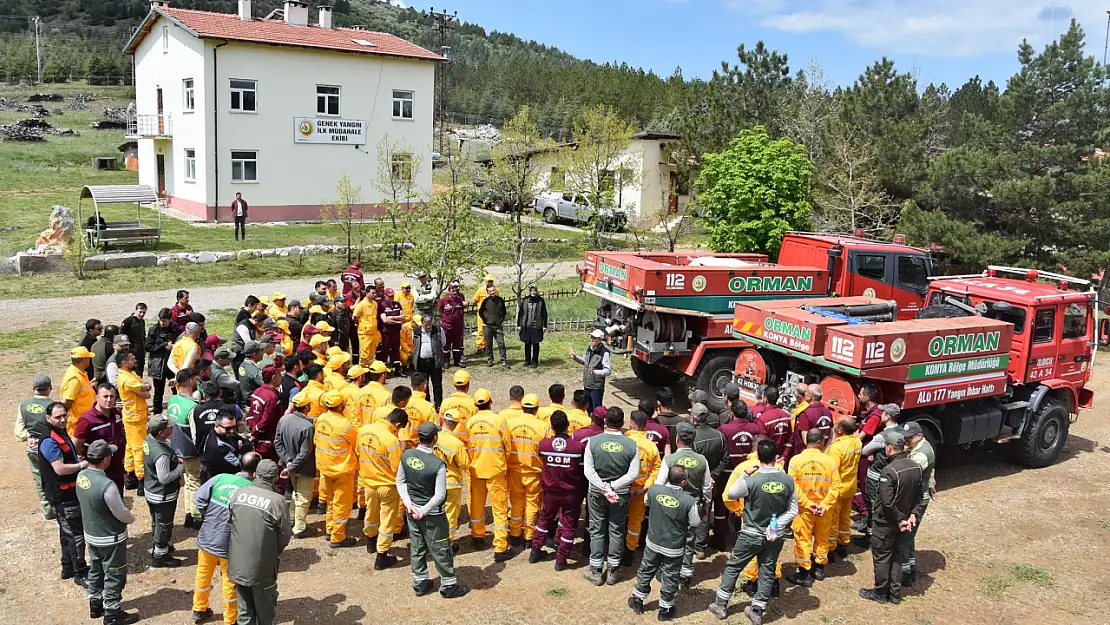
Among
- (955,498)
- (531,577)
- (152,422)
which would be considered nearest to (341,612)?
(531,577)

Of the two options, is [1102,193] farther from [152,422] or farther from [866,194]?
[152,422]

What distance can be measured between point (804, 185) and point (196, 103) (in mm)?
21430

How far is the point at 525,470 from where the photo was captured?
7832 mm

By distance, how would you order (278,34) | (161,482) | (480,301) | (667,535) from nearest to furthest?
(667,535), (161,482), (480,301), (278,34)

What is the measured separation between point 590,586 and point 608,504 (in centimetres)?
78

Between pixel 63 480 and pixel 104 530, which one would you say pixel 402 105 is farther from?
pixel 104 530

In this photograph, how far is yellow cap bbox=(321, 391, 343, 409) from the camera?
7766 mm

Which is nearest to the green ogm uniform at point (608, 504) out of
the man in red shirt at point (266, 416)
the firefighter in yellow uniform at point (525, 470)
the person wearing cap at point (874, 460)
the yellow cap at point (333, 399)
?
the firefighter in yellow uniform at point (525, 470)

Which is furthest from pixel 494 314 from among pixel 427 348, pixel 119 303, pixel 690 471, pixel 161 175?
pixel 161 175

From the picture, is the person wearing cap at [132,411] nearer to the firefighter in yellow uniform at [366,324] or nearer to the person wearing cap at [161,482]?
the person wearing cap at [161,482]

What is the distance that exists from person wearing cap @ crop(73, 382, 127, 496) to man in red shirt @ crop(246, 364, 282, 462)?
120cm

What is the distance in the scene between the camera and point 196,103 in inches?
1175

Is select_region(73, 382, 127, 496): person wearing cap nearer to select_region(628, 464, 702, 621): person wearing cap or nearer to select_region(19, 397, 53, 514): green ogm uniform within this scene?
select_region(19, 397, 53, 514): green ogm uniform

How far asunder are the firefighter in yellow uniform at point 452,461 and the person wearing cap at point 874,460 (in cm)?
372
